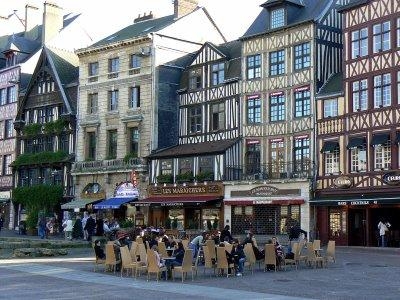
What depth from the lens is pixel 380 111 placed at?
30.4m

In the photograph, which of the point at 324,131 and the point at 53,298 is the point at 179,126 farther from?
the point at 53,298

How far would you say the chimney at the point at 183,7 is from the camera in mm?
42875

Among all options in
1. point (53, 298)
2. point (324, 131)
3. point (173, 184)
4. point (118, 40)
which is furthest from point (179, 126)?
point (53, 298)

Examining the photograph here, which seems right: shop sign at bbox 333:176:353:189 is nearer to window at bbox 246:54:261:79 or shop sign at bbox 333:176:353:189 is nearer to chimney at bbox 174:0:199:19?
window at bbox 246:54:261:79

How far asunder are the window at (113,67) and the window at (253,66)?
9.78m

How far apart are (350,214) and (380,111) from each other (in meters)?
5.04

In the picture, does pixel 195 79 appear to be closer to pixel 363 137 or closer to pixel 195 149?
pixel 195 149

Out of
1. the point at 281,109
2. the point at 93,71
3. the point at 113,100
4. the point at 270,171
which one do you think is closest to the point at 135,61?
the point at 113,100

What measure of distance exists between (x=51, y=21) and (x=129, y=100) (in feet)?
40.5

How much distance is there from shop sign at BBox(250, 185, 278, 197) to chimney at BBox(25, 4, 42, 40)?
27889mm

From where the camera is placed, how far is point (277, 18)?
35250mm

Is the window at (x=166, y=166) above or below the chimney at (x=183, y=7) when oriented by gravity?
below

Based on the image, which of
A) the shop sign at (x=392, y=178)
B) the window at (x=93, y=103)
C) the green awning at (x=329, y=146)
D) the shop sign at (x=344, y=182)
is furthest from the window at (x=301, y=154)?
the window at (x=93, y=103)

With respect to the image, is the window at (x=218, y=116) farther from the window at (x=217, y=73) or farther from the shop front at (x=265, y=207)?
the shop front at (x=265, y=207)
